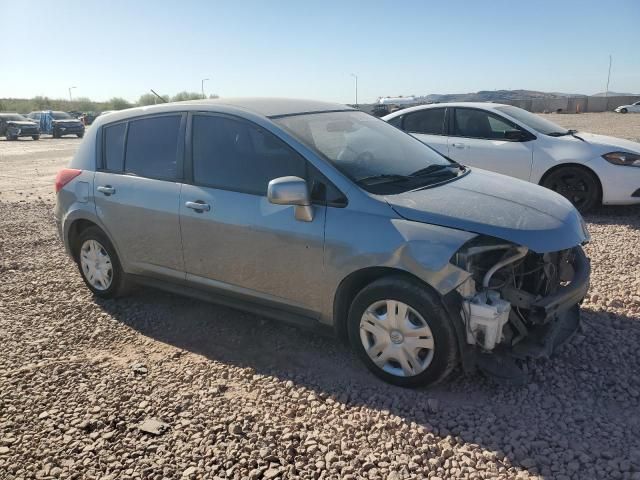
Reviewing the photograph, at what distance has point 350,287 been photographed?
137 inches

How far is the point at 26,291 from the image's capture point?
5.45 m

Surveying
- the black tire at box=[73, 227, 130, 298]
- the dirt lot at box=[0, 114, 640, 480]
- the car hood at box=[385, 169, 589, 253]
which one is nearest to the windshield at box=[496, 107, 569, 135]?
the dirt lot at box=[0, 114, 640, 480]

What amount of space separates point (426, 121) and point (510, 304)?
567 centimetres

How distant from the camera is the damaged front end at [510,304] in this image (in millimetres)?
3092

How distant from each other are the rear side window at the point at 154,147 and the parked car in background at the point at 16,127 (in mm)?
32144

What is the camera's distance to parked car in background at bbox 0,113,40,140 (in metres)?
32.0

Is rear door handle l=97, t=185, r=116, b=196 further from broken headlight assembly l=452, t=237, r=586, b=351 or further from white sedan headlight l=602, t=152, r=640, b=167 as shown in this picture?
white sedan headlight l=602, t=152, r=640, b=167

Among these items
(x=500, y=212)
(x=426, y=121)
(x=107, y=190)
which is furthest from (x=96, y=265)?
(x=426, y=121)

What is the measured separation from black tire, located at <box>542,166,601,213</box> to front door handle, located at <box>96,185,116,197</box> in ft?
18.4

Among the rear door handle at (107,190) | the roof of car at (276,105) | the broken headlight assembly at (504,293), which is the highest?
the roof of car at (276,105)

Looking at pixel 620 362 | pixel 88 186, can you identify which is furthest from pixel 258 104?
pixel 620 362

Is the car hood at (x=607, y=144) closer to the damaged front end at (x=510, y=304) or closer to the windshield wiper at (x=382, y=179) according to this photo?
the damaged front end at (x=510, y=304)

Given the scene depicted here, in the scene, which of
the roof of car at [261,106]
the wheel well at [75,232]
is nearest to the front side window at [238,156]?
A: the roof of car at [261,106]

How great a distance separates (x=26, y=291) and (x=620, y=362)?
528cm
